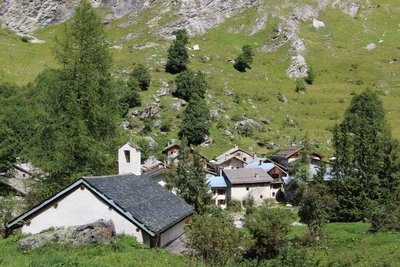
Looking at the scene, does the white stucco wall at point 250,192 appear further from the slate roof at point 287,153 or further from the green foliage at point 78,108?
the green foliage at point 78,108

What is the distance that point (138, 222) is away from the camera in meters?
23.4

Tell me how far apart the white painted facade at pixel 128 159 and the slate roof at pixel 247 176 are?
3541 cm

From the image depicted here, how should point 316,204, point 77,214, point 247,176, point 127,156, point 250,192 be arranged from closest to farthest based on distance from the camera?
point 77,214 < point 127,156 < point 316,204 < point 250,192 < point 247,176

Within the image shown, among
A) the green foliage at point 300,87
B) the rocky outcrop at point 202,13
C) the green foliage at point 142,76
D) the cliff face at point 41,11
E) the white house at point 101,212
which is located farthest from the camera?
the cliff face at point 41,11

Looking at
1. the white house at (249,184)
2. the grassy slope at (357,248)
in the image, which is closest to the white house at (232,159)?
the white house at (249,184)

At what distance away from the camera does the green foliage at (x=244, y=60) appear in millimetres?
116875

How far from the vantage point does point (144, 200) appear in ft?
88.0

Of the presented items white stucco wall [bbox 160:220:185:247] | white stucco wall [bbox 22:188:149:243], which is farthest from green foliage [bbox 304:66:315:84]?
white stucco wall [bbox 22:188:149:243]

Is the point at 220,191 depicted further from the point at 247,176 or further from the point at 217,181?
the point at 247,176

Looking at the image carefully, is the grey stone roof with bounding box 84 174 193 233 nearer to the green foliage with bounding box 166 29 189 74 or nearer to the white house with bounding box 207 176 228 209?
the white house with bounding box 207 176 228 209

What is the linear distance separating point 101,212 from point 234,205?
4372 cm

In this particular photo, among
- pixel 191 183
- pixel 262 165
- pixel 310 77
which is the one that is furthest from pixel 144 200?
pixel 310 77

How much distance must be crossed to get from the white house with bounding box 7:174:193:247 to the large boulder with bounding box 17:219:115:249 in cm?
171

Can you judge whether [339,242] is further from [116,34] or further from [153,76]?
[116,34]
